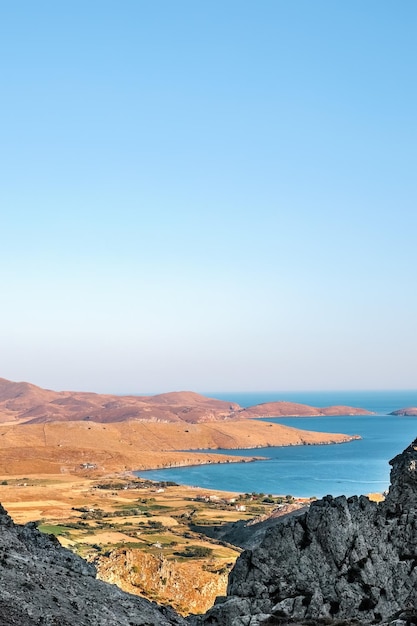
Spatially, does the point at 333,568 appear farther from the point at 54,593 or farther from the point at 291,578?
the point at 54,593

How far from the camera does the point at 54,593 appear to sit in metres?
36.0

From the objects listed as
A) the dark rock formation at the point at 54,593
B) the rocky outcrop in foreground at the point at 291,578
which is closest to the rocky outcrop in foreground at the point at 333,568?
the rocky outcrop in foreground at the point at 291,578

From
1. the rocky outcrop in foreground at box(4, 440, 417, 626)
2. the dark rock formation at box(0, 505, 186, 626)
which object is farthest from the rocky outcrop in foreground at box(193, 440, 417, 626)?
the dark rock formation at box(0, 505, 186, 626)

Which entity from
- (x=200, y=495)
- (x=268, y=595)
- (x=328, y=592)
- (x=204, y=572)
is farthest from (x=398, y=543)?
(x=200, y=495)

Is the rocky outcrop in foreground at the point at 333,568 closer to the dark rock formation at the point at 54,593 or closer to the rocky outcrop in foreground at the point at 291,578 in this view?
the rocky outcrop in foreground at the point at 291,578

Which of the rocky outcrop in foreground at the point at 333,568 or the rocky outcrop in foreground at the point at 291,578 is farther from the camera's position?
the rocky outcrop in foreground at the point at 333,568

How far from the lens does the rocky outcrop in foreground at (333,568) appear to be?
3872cm

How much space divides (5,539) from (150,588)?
34.9 metres

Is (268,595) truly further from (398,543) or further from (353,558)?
(398,543)

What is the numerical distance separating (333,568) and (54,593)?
671 inches

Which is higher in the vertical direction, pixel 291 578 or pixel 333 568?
pixel 333 568

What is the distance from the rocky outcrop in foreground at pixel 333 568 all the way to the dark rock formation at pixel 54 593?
15.5 ft

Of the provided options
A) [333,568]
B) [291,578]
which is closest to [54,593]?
[291,578]

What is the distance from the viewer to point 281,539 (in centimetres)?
4466
